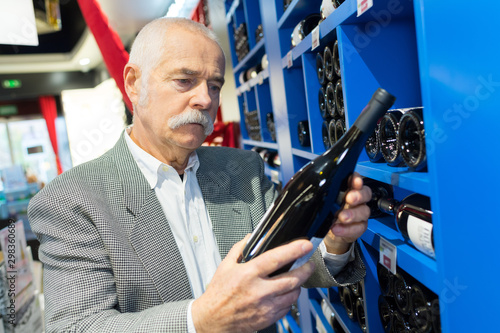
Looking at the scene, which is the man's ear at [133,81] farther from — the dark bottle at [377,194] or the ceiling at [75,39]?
the ceiling at [75,39]

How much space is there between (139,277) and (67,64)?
33.5ft

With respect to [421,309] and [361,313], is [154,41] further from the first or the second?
[361,313]

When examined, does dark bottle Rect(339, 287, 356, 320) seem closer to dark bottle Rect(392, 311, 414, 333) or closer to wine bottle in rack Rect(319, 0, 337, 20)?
dark bottle Rect(392, 311, 414, 333)

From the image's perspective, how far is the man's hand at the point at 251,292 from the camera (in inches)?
29.9

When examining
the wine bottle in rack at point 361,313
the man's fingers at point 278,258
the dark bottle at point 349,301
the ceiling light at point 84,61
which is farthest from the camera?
the ceiling light at point 84,61

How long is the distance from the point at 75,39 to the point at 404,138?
869 centimetres

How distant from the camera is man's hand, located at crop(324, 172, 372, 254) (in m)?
0.90

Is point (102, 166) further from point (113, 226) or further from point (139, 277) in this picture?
point (139, 277)

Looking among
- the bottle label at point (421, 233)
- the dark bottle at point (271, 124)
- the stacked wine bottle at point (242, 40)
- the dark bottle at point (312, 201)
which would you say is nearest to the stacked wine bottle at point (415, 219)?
the bottle label at point (421, 233)

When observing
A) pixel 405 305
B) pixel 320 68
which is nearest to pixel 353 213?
pixel 405 305

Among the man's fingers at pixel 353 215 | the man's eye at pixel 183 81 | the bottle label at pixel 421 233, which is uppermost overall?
the man's eye at pixel 183 81

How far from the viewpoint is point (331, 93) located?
161cm

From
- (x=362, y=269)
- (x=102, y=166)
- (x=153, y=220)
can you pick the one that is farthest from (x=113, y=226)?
(x=362, y=269)

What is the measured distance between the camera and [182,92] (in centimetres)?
131
